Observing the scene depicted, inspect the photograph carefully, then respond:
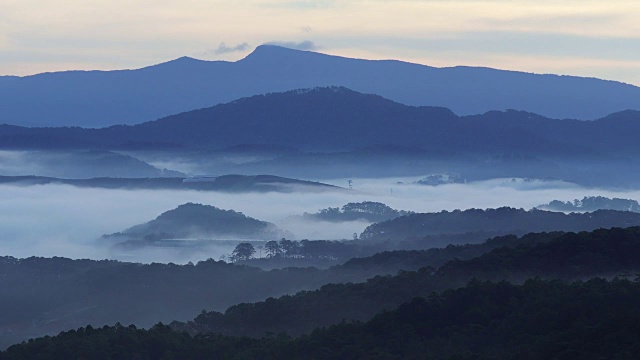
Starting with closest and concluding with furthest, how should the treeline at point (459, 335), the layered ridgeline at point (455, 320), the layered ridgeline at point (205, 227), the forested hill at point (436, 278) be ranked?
1. the treeline at point (459, 335)
2. the layered ridgeline at point (455, 320)
3. the forested hill at point (436, 278)
4. the layered ridgeline at point (205, 227)

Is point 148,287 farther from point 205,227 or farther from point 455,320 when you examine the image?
point 205,227

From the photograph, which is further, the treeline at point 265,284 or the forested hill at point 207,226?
the forested hill at point 207,226

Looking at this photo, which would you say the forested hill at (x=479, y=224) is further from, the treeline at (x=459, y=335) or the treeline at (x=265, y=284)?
the treeline at (x=459, y=335)

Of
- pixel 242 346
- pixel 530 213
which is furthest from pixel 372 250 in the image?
pixel 242 346

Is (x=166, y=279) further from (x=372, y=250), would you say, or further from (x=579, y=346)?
(x=579, y=346)

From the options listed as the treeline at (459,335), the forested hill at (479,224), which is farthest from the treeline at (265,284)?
the forested hill at (479,224)
